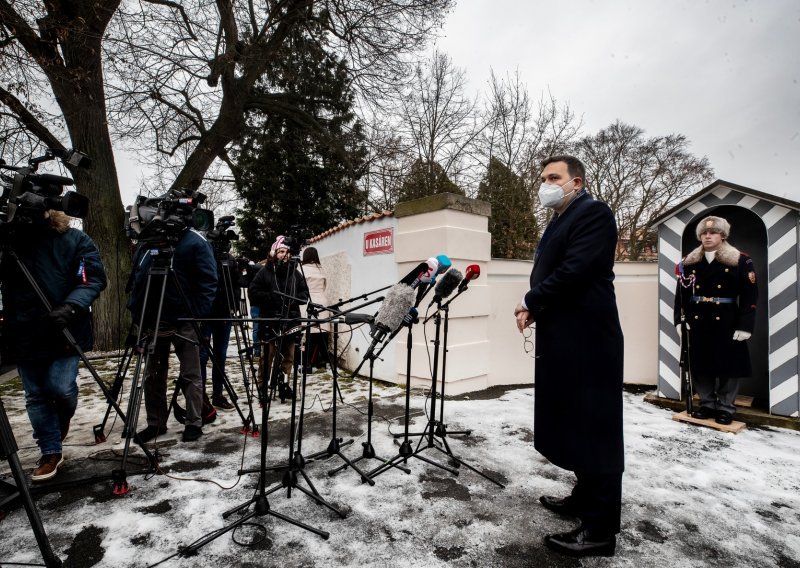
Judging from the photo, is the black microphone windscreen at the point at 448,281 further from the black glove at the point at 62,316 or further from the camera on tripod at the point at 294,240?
the black glove at the point at 62,316

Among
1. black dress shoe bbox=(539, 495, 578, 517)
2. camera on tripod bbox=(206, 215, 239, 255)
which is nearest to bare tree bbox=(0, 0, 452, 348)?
camera on tripod bbox=(206, 215, 239, 255)

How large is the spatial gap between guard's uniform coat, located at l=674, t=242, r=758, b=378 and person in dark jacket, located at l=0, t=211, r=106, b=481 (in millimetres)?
5309

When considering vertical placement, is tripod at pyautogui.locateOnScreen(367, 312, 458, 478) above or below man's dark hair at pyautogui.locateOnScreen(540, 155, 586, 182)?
below

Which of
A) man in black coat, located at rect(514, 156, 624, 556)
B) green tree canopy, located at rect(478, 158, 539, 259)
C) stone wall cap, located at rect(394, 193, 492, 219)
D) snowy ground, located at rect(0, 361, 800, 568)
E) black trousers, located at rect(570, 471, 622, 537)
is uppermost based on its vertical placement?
green tree canopy, located at rect(478, 158, 539, 259)

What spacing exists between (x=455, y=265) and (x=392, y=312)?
8.94 ft

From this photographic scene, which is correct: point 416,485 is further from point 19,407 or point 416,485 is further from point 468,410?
point 19,407

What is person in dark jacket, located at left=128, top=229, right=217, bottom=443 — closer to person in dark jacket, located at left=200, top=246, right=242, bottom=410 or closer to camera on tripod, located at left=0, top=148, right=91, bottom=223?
camera on tripod, located at left=0, top=148, right=91, bottom=223

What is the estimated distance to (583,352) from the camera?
2027 mm

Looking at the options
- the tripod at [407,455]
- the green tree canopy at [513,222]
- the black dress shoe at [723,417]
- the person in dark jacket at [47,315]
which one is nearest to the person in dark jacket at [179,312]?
the person in dark jacket at [47,315]

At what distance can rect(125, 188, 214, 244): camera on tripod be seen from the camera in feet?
9.75

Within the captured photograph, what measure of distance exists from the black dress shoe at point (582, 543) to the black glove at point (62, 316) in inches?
122

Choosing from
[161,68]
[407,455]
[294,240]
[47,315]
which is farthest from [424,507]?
[161,68]

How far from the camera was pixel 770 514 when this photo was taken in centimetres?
236

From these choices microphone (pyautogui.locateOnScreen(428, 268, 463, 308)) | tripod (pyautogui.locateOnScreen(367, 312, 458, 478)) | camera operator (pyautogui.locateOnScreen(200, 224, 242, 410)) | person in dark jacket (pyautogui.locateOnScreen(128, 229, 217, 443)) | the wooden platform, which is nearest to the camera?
microphone (pyautogui.locateOnScreen(428, 268, 463, 308))
